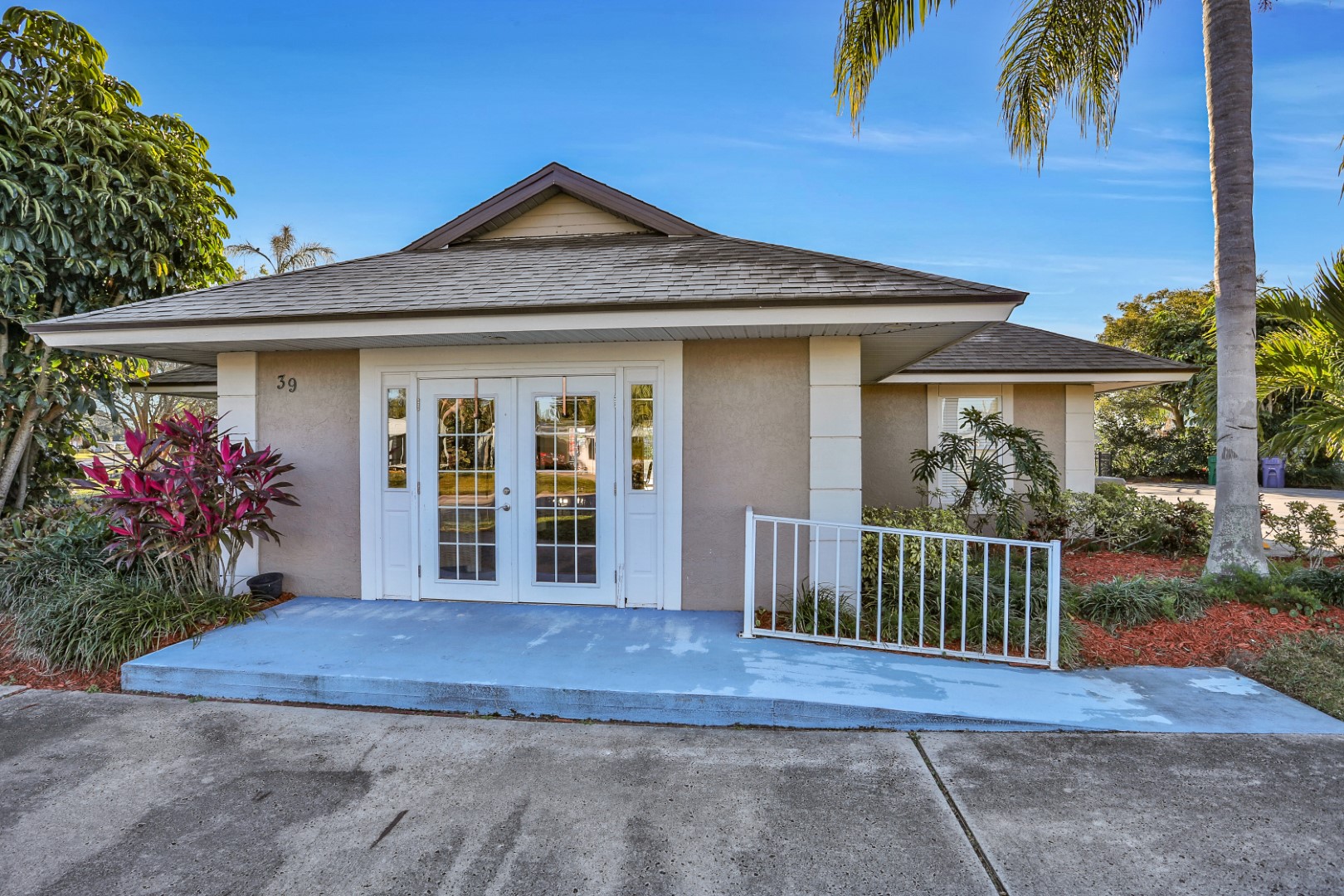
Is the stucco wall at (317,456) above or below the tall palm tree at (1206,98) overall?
below

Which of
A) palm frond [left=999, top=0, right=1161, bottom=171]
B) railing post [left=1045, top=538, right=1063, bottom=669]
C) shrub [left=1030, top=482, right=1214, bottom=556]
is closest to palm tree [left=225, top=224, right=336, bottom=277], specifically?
palm frond [left=999, top=0, right=1161, bottom=171]

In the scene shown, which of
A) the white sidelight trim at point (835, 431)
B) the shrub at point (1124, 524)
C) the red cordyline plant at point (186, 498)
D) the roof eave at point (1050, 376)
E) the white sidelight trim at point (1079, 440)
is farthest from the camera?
the white sidelight trim at point (1079, 440)

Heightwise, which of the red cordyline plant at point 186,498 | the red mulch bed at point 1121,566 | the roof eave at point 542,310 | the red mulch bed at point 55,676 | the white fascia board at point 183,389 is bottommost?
the red mulch bed at point 55,676

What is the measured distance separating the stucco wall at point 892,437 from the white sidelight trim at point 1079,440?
210cm

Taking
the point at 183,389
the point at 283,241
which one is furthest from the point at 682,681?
the point at 283,241

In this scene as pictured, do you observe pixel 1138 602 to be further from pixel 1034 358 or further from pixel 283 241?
pixel 283 241

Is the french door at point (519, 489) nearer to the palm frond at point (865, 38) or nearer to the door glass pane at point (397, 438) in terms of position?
the door glass pane at point (397, 438)

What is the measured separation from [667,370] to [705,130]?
6.29 meters

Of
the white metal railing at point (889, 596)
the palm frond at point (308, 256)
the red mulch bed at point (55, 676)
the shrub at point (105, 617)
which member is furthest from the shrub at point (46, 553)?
the palm frond at point (308, 256)

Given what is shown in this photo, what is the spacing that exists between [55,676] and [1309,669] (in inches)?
345

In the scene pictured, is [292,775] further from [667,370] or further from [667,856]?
[667,370]

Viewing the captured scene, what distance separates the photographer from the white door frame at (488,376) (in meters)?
5.48

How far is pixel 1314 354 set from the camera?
597 cm

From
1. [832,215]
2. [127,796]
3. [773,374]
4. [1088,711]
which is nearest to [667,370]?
[773,374]
